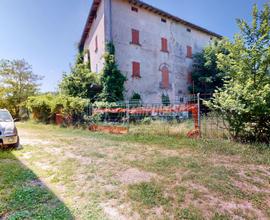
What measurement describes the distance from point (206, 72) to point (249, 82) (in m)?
13.2

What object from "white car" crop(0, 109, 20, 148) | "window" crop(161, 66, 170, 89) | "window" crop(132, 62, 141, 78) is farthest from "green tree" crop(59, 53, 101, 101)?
"white car" crop(0, 109, 20, 148)

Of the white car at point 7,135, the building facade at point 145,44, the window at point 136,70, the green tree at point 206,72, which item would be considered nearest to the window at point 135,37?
the building facade at point 145,44

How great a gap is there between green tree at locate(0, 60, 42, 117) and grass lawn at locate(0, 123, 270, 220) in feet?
71.7

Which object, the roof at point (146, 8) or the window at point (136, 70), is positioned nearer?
the roof at point (146, 8)

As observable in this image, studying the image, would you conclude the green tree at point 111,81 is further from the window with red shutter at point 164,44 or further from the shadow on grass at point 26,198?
the shadow on grass at point 26,198

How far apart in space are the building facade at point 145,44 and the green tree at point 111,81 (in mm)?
1198

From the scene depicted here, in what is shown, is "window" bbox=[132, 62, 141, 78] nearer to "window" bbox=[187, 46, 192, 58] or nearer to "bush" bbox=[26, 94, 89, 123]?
"bush" bbox=[26, 94, 89, 123]

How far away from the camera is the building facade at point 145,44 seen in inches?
593

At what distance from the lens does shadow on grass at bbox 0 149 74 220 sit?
8.48ft

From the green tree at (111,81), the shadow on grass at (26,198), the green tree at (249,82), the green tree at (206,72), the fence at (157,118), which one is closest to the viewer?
the shadow on grass at (26,198)

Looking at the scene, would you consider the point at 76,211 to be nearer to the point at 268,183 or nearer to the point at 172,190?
the point at 172,190

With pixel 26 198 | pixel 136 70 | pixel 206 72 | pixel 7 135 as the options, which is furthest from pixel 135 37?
pixel 26 198

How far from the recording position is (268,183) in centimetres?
363

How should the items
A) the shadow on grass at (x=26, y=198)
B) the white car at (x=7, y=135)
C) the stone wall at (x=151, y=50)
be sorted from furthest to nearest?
the stone wall at (x=151, y=50) < the white car at (x=7, y=135) < the shadow on grass at (x=26, y=198)
